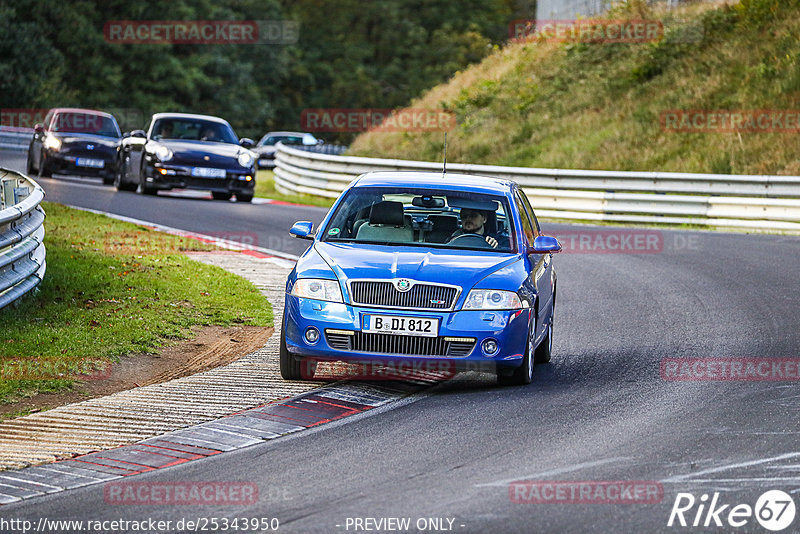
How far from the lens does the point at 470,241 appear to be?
9773 mm

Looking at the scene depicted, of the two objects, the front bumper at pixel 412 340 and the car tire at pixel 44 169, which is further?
the car tire at pixel 44 169

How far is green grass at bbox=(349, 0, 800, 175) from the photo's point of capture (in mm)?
29641

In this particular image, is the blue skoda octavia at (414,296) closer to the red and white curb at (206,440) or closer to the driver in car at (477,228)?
the driver in car at (477,228)

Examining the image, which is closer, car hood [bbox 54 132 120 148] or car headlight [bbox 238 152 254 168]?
car headlight [bbox 238 152 254 168]

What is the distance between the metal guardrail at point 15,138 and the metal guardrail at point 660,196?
22018 millimetres

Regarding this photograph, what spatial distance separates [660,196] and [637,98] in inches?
402

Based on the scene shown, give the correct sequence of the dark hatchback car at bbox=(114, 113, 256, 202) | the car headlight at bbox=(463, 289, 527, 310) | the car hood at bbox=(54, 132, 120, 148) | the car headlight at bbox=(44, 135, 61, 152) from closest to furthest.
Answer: the car headlight at bbox=(463, 289, 527, 310) → the dark hatchback car at bbox=(114, 113, 256, 202) → the car headlight at bbox=(44, 135, 61, 152) → the car hood at bbox=(54, 132, 120, 148)

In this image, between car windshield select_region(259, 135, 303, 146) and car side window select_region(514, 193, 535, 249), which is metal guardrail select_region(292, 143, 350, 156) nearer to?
car windshield select_region(259, 135, 303, 146)

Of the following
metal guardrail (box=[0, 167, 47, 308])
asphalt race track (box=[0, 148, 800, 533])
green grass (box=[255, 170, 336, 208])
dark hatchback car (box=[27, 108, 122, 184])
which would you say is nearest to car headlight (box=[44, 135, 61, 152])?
dark hatchback car (box=[27, 108, 122, 184])

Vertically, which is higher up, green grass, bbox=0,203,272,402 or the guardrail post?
the guardrail post

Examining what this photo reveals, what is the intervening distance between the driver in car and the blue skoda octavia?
11 millimetres

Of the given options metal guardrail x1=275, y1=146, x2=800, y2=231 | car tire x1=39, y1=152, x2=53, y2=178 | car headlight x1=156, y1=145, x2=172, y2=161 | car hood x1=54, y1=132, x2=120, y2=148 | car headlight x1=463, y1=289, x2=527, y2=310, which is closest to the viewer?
car headlight x1=463, y1=289, x2=527, y2=310

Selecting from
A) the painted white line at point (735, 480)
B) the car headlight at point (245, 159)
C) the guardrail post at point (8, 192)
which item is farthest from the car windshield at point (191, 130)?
the painted white line at point (735, 480)

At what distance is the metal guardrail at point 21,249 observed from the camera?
10352mm
